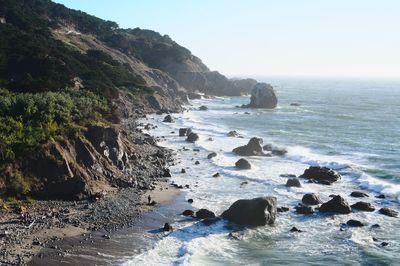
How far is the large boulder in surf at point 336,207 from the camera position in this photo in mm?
33438

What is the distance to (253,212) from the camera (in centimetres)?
3002

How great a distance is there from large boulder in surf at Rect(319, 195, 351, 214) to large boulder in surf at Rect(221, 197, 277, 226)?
17.1ft

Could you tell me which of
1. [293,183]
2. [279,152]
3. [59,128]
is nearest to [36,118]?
[59,128]

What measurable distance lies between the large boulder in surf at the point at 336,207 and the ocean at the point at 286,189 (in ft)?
2.09

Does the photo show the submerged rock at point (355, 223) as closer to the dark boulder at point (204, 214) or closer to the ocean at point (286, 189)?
the ocean at point (286, 189)

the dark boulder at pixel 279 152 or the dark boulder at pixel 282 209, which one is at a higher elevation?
the dark boulder at pixel 279 152

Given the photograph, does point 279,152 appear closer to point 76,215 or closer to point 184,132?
point 184,132

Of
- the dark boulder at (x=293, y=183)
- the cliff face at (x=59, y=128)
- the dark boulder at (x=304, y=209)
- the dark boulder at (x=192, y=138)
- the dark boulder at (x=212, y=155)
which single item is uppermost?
the cliff face at (x=59, y=128)

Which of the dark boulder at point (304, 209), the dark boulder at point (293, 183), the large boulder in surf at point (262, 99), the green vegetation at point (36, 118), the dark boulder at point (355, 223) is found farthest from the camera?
the large boulder in surf at point (262, 99)

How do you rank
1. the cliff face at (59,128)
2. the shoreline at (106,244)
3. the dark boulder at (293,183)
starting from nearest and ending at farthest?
the shoreline at (106,244), the cliff face at (59,128), the dark boulder at (293,183)

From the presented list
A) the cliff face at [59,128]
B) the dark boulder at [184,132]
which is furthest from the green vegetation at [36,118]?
the dark boulder at [184,132]

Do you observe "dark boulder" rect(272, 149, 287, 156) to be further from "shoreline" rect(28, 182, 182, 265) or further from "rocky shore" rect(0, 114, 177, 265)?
"shoreline" rect(28, 182, 182, 265)

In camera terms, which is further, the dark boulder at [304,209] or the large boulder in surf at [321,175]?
the large boulder in surf at [321,175]

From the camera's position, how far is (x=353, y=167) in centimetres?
5034
